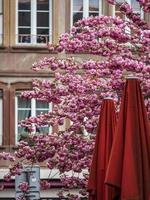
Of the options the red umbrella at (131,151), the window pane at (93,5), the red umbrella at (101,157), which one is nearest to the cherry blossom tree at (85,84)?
the red umbrella at (101,157)

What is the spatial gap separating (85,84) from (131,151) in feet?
21.0

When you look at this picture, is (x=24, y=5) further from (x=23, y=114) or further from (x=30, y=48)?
(x=23, y=114)

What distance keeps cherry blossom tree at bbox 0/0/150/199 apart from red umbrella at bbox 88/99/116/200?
2.56m

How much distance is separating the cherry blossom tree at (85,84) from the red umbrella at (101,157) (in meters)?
2.56

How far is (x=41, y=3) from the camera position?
3106 centimetres

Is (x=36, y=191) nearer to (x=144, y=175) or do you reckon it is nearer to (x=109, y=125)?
(x=109, y=125)

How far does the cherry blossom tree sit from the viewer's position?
14.3 metres

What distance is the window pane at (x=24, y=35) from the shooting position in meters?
30.8

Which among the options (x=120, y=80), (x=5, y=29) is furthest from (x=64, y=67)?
(x=5, y=29)

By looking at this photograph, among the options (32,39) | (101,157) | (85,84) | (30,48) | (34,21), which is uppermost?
(34,21)

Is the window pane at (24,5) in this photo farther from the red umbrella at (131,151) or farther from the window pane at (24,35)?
the red umbrella at (131,151)

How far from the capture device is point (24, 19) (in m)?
30.9

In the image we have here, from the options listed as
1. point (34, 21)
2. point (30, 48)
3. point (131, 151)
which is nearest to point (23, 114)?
point (30, 48)

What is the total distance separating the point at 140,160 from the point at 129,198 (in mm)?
475
